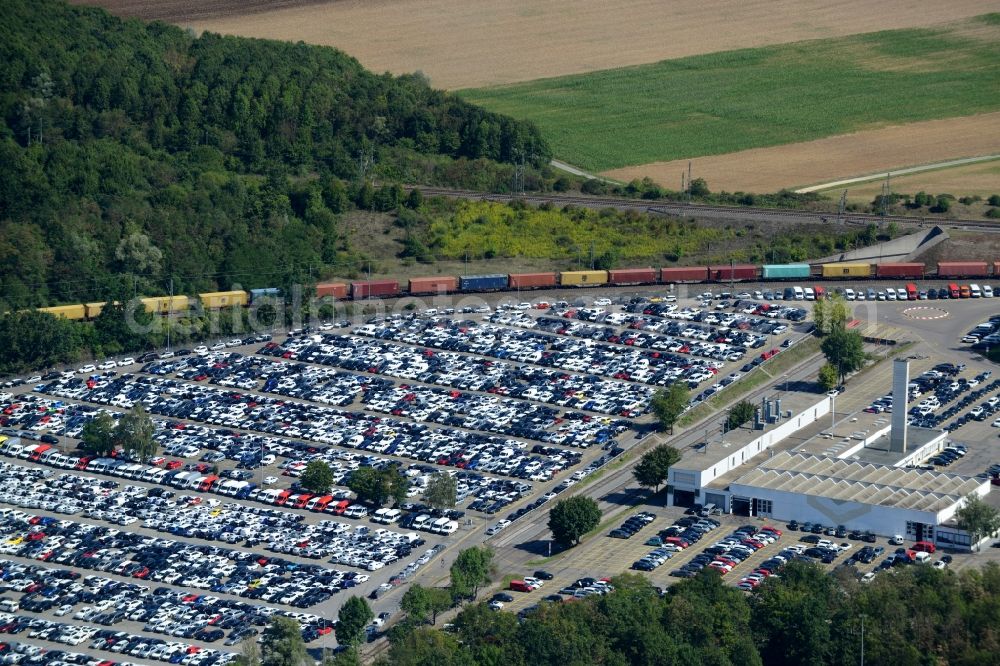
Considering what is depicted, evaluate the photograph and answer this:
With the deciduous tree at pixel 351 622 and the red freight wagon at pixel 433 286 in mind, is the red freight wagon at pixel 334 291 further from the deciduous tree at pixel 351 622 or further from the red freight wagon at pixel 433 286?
the deciduous tree at pixel 351 622

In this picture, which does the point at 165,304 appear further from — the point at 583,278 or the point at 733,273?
the point at 733,273

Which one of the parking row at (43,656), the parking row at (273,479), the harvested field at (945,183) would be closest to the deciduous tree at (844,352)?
the parking row at (273,479)

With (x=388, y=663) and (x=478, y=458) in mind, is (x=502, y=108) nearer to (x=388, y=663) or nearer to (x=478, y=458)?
(x=478, y=458)

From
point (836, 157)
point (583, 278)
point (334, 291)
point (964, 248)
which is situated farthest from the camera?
point (836, 157)

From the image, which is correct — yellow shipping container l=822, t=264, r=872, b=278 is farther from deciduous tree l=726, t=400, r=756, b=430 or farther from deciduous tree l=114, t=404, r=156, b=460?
deciduous tree l=114, t=404, r=156, b=460

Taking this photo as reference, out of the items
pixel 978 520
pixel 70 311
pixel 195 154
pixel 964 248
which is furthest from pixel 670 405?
pixel 195 154
